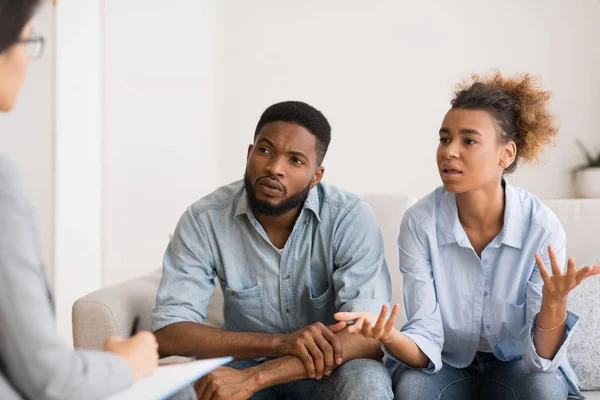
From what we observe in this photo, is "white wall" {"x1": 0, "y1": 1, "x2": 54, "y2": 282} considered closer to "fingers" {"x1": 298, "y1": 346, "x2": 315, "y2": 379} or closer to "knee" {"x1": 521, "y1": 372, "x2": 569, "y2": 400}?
"fingers" {"x1": 298, "y1": 346, "x2": 315, "y2": 379}

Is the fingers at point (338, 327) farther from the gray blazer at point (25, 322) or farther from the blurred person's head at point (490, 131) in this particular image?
the gray blazer at point (25, 322)

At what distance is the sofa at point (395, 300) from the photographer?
72.3 inches

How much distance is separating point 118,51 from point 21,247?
116 inches

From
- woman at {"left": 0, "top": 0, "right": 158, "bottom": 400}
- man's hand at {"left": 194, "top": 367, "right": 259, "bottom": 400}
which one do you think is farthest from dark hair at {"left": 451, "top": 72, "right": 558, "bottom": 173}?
woman at {"left": 0, "top": 0, "right": 158, "bottom": 400}

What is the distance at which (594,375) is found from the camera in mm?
1963

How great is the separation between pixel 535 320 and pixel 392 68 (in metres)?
2.19

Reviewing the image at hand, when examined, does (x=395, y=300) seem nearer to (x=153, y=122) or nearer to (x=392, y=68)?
(x=392, y=68)

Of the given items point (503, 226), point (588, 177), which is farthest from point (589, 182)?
point (503, 226)


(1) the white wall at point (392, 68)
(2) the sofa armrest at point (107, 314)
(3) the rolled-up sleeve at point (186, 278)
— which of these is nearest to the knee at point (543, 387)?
(3) the rolled-up sleeve at point (186, 278)

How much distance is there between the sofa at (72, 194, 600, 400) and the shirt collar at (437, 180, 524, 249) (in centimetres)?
30

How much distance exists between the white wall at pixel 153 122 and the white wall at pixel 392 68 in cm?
11

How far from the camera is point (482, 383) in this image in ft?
6.11

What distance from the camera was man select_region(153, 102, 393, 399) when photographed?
5.97 ft

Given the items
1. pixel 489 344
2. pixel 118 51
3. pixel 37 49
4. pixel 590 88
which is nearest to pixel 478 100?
pixel 489 344
